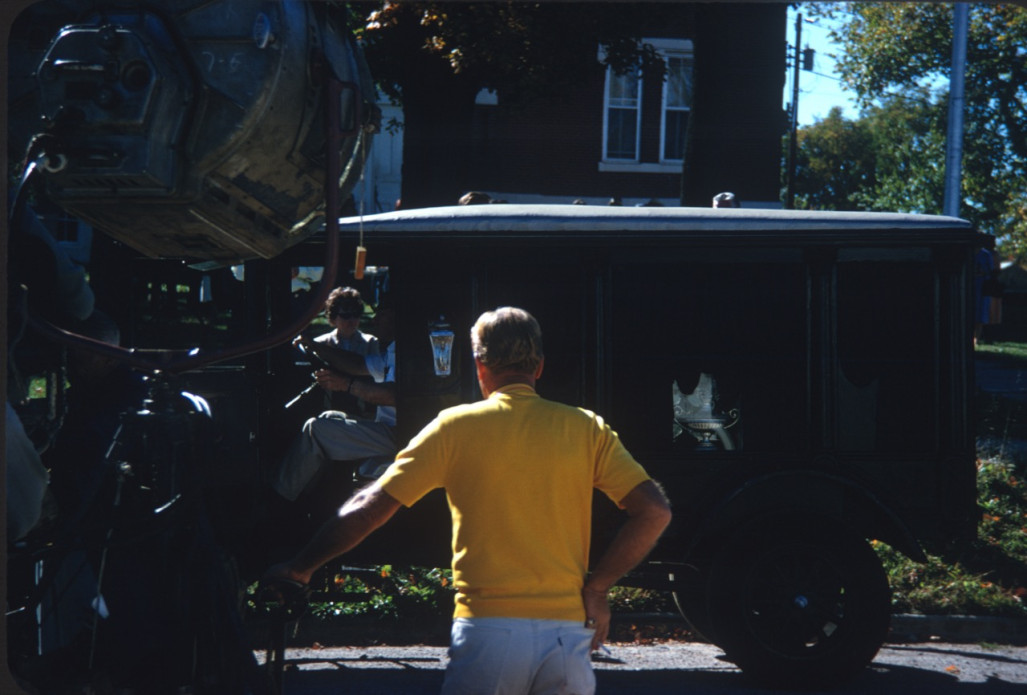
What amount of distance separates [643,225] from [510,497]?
3068mm

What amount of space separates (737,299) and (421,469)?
3181mm

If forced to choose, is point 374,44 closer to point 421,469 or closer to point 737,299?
point 737,299

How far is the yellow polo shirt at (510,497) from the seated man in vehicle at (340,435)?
2.86 meters

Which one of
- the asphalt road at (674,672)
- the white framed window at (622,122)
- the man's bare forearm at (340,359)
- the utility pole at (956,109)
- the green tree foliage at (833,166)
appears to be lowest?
the asphalt road at (674,672)

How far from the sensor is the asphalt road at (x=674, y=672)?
20.2 feet

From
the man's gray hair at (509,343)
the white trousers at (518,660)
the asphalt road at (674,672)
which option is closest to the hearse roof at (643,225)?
the asphalt road at (674,672)

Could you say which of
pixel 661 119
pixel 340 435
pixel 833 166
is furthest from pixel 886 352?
pixel 833 166

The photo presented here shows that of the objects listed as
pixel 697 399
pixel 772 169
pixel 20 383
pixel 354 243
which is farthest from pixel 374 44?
pixel 20 383

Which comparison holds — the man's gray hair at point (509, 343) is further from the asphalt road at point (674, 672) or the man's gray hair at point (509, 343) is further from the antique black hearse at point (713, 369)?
the asphalt road at point (674, 672)

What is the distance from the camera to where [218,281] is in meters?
5.93

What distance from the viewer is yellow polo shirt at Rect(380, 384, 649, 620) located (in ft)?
10.4

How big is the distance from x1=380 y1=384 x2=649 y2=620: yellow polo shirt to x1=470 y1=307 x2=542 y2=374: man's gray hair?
15 centimetres

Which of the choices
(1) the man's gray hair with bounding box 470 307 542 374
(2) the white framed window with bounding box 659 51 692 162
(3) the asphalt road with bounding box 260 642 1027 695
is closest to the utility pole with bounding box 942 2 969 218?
(3) the asphalt road with bounding box 260 642 1027 695

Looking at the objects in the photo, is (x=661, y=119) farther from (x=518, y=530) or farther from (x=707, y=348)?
(x=518, y=530)
